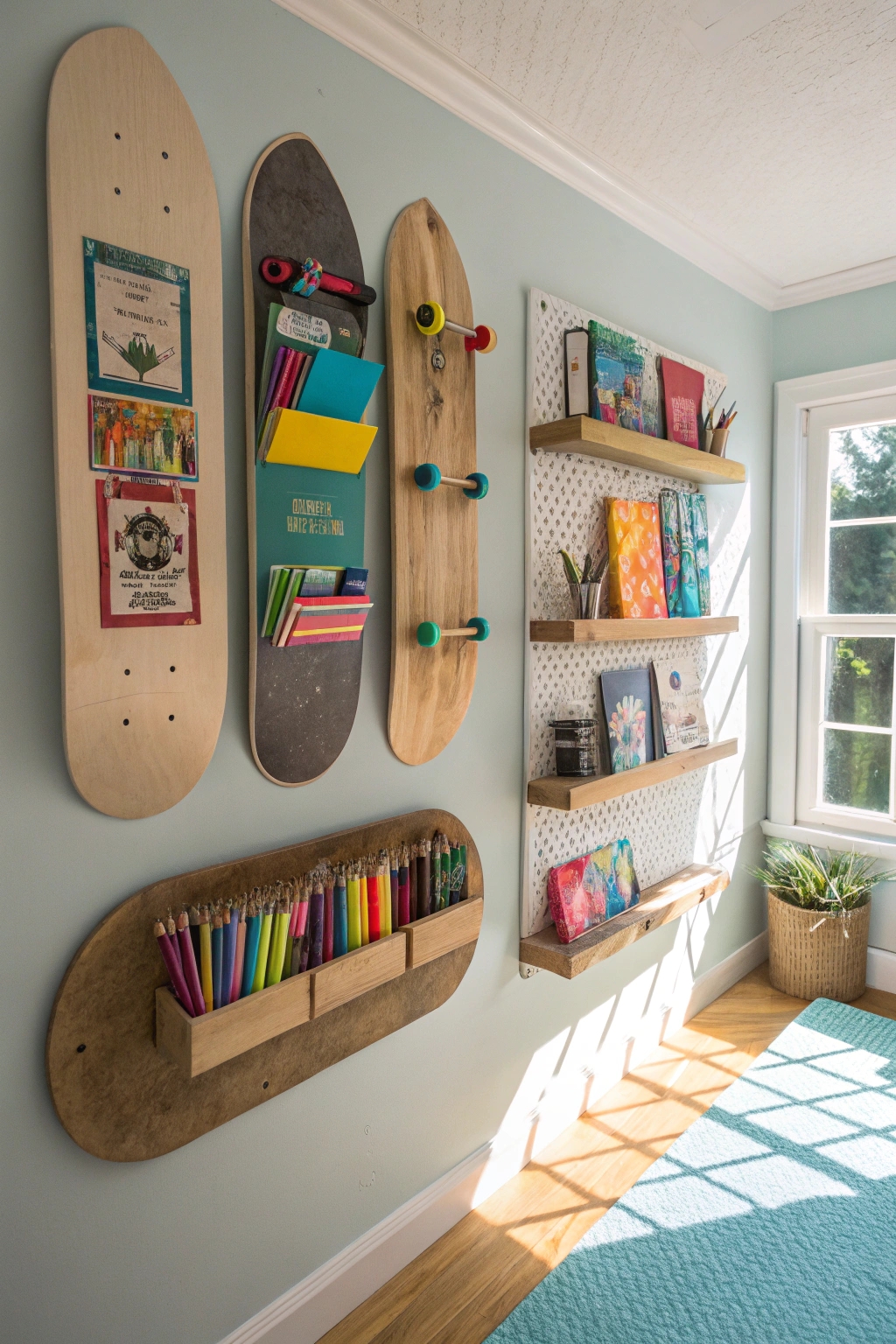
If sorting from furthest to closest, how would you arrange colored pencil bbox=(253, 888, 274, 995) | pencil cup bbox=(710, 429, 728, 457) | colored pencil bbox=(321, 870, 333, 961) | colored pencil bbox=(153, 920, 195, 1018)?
pencil cup bbox=(710, 429, 728, 457), colored pencil bbox=(321, 870, 333, 961), colored pencil bbox=(253, 888, 274, 995), colored pencil bbox=(153, 920, 195, 1018)

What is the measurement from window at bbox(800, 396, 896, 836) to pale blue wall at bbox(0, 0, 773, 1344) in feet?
3.67

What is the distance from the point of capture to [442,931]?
1.58 meters

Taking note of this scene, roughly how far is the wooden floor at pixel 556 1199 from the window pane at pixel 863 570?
4.53 ft

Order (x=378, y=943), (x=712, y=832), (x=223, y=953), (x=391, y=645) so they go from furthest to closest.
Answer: (x=712, y=832), (x=391, y=645), (x=378, y=943), (x=223, y=953)

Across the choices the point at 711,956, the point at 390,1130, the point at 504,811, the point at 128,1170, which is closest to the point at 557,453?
the point at 504,811

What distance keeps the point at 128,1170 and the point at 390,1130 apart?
57 centimetres

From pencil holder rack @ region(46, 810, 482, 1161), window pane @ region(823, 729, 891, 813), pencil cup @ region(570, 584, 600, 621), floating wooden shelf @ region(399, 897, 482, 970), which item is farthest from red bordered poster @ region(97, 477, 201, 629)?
window pane @ region(823, 729, 891, 813)

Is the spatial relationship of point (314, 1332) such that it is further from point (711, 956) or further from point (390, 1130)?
point (711, 956)

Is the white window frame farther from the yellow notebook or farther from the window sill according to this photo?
the yellow notebook

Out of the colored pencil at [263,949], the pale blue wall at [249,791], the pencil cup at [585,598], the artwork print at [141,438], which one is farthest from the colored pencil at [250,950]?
the pencil cup at [585,598]

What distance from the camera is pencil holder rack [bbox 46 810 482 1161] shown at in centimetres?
114

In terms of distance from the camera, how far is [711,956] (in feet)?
9.21

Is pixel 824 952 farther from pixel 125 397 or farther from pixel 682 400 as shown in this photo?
pixel 125 397

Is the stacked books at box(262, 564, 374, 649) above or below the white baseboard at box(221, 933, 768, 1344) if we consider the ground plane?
above
